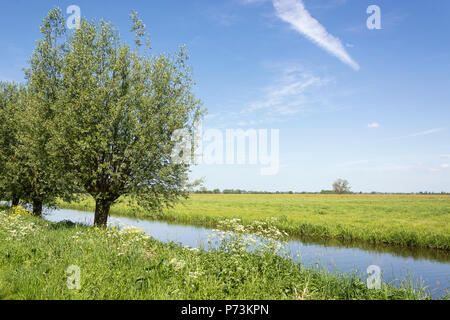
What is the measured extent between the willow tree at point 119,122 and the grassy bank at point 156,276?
238 inches

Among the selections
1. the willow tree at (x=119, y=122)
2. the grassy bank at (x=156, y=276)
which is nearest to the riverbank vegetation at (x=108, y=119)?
the willow tree at (x=119, y=122)

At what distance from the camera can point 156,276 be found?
7.71 m

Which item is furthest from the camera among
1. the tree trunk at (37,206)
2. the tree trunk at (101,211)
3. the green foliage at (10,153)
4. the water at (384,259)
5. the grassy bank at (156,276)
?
the tree trunk at (37,206)

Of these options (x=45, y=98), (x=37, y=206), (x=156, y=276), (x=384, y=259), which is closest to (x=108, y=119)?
(x=45, y=98)

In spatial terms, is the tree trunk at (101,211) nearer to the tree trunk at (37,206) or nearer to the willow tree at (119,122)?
the willow tree at (119,122)

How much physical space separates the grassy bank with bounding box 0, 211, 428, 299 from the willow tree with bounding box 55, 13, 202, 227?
605 centimetres

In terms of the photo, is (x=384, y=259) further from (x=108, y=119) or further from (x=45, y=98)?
(x=45, y=98)

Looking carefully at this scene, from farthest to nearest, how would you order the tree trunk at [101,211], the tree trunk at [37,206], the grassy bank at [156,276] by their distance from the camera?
the tree trunk at [37,206]
the tree trunk at [101,211]
the grassy bank at [156,276]

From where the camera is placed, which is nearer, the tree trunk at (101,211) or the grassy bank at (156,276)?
the grassy bank at (156,276)

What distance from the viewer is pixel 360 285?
8539 millimetres

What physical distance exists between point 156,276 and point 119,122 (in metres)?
10.6

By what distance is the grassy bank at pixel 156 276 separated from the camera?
6883 mm

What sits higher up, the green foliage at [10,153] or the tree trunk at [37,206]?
the green foliage at [10,153]
